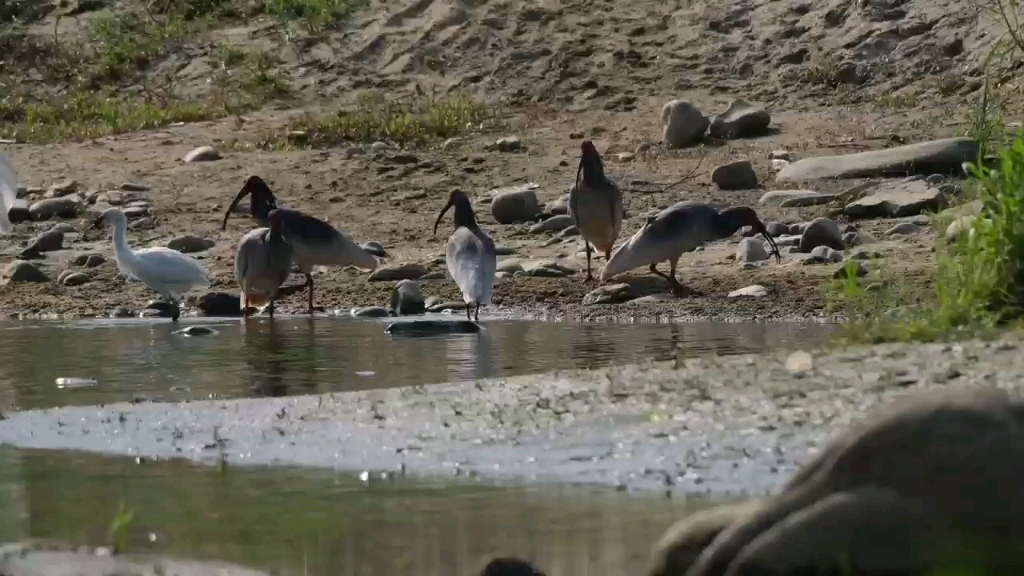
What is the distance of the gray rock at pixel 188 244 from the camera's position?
588 inches

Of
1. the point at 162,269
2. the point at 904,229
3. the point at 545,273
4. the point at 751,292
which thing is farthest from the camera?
the point at 545,273

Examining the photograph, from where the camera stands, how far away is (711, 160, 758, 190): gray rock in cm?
1509

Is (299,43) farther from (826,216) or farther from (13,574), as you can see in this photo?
(13,574)

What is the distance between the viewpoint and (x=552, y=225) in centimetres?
1474

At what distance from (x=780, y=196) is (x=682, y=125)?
2.36 metres

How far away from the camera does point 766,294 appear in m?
11.9

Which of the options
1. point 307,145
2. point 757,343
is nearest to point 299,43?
point 307,145

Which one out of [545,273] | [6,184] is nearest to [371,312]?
[545,273]

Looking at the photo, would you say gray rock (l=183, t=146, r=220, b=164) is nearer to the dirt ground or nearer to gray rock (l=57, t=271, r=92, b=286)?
the dirt ground

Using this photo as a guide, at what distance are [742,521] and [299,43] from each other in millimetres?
17452

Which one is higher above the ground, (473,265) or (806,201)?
(806,201)

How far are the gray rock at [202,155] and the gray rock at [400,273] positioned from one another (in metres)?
4.14

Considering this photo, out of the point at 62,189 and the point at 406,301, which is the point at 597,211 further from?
the point at 62,189

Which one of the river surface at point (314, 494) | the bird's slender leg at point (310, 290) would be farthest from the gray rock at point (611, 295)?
the river surface at point (314, 494)
